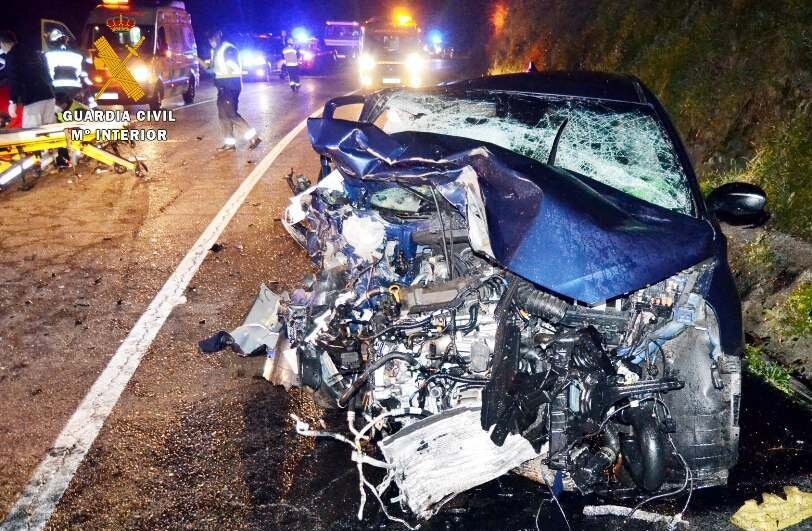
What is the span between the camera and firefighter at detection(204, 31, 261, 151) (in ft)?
34.7

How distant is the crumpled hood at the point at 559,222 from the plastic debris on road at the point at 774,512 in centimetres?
127

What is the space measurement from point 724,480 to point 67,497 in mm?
3255

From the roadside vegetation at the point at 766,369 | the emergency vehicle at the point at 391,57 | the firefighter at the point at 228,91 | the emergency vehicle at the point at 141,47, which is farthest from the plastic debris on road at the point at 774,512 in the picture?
the emergency vehicle at the point at 391,57

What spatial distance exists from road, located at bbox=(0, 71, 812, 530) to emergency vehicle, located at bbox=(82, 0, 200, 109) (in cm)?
860

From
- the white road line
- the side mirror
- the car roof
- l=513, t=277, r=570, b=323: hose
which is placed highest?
the car roof

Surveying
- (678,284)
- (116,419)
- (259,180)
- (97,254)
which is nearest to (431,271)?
(678,284)

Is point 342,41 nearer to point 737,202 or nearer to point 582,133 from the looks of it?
point 582,133

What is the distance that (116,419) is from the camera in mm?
3572

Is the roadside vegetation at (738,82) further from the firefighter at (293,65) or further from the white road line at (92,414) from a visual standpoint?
the firefighter at (293,65)

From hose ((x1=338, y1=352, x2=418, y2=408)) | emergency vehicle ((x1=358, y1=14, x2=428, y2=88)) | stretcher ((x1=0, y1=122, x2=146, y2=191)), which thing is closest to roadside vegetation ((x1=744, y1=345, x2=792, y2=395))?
hose ((x1=338, y1=352, x2=418, y2=408))

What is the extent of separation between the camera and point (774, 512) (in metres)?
2.92

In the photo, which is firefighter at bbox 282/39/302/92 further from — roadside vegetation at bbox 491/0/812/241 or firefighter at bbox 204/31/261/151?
roadside vegetation at bbox 491/0/812/241

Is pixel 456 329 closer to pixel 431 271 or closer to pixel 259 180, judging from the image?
pixel 431 271

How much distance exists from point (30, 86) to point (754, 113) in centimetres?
1012
